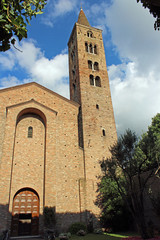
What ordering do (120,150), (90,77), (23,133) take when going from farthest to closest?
(90,77) < (23,133) < (120,150)

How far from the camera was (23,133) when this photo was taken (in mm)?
17453

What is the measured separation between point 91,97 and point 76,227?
12693mm

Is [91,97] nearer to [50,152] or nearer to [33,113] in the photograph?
[33,113]

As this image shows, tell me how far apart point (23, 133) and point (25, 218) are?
7445 millimetres

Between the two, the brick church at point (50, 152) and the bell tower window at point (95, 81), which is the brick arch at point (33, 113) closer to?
the brick church at point (50, 152)

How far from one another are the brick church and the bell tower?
3.3 inches

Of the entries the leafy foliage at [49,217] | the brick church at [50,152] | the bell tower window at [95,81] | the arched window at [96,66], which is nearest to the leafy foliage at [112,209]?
the brick church at [50,152]

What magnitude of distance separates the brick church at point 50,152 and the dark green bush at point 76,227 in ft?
1.35

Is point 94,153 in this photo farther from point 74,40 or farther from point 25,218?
point 74,40

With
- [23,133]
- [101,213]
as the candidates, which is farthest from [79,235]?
[23,133]

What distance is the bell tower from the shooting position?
18.5 metres

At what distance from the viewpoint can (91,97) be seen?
22.3m

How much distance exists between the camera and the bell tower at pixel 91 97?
1853 cm

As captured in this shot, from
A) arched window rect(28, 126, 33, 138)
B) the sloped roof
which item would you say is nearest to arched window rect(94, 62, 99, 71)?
the sloped roof
